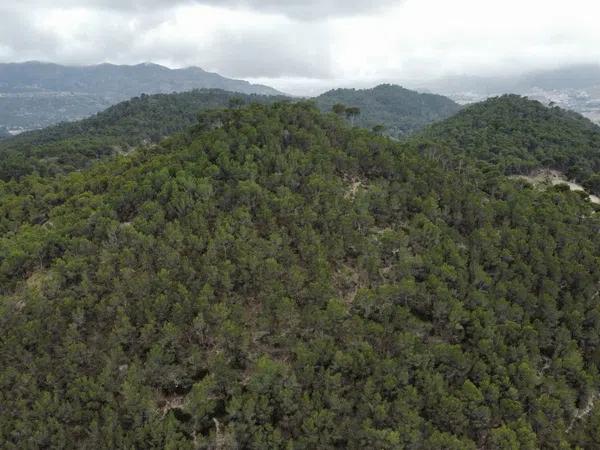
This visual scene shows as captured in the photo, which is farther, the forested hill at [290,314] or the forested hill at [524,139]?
the forested hill at [524,139]

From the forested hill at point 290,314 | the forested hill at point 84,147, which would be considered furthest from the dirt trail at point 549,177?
the forested hill at point 84,147

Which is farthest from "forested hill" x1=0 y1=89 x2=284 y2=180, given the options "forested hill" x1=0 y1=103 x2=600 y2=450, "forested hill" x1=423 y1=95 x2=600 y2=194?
"forested hill" x1=423 y1=95 x2=600 y2=194

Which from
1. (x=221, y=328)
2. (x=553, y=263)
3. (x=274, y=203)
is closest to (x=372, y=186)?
(x=274, y=203)

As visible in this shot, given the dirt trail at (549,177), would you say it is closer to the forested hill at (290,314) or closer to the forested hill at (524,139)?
the forested hill at (524,139)

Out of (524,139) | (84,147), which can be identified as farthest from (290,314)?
(84,147)

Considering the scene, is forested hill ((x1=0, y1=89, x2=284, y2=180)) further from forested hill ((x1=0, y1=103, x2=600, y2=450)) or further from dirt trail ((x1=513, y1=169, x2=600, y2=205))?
dirt trail ((x1=513, y1=169, x2=600, y2=205))

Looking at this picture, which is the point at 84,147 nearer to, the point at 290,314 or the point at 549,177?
the point at 290,314

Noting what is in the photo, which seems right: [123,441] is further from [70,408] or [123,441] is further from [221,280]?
[221,280]

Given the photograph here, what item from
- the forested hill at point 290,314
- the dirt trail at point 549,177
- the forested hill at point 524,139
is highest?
the forested hill at point 524,139
